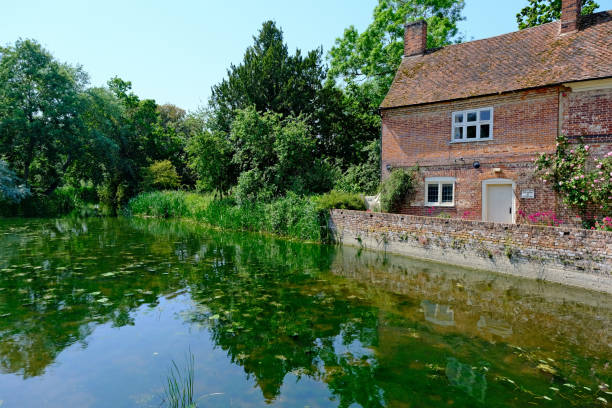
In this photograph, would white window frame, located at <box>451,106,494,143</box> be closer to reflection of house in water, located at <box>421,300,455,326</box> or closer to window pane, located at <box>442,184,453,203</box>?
window pane, located at <box>442,184,453,203</box>

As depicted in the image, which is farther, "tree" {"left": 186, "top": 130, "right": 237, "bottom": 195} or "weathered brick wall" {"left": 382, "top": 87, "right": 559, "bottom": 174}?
"tree" {"left": 186, "top": 130, "right": 237, "bottom": 195}

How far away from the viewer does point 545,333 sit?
7.21 m

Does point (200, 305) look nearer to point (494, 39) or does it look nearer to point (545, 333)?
point (545, 333)

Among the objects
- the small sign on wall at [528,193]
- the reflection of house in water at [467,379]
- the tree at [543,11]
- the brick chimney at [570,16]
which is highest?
the tree at [543,11]

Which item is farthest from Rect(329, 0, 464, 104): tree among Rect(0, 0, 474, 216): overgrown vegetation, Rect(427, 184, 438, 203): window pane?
Rect(427, 184, 438, 203): window pane

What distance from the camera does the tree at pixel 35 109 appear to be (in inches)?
1177

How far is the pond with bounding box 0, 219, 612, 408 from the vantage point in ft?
17.0

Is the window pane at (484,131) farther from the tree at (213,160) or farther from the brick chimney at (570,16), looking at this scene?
the tree at (213,160)

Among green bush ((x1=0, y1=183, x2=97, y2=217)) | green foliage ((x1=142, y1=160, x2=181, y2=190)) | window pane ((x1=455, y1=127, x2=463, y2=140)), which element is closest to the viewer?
window pane ((x1=455, y1=127, x2=463, y2=140))

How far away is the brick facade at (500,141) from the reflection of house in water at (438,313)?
875cm

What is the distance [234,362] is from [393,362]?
2499 mm

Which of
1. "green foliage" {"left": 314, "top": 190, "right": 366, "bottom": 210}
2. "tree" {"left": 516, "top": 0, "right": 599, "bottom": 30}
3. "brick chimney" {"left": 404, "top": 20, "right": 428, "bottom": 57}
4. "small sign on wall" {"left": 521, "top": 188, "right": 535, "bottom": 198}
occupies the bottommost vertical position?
"green foliage" {"left": 314, "top": 190, "right": 366, "bottom": 210}

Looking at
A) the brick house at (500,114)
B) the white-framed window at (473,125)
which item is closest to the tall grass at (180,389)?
the brick house at (500,114)

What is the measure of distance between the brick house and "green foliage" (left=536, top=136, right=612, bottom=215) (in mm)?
399
